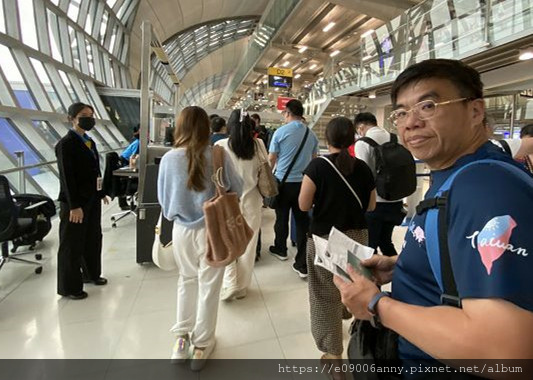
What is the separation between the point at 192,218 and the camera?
1.78 m

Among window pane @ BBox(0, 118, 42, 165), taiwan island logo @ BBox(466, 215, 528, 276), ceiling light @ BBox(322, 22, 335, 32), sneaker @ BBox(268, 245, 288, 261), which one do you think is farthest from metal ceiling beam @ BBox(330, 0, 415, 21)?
taiwan island logo @ BBox(466, 215, 528, 276)

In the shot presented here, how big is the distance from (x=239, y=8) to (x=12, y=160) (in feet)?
60.6

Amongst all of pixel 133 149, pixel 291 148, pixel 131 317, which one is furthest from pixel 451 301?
pixel 133 149

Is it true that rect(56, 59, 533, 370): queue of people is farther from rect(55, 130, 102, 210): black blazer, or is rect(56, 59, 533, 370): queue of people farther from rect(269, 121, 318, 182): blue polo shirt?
rect(269, 121, 318, 182): blue polo shirt

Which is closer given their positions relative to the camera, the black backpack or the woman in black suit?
the woman in black suit

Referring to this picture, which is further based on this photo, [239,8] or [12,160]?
[239,8]

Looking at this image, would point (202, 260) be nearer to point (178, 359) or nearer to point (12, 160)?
point (178, 359)

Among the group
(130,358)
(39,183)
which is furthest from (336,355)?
(39,183)

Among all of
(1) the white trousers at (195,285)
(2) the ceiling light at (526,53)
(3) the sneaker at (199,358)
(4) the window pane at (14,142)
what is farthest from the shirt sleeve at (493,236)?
(2) the ceiling light at (526,53)

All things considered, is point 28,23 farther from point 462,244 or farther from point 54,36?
point 462,244

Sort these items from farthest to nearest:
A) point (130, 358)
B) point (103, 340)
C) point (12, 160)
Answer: point (12, 160) < point (103, 340) < point (130, 358)

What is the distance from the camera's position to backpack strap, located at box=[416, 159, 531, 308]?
608mm

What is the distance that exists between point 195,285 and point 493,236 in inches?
65.6

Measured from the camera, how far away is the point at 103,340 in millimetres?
2049
